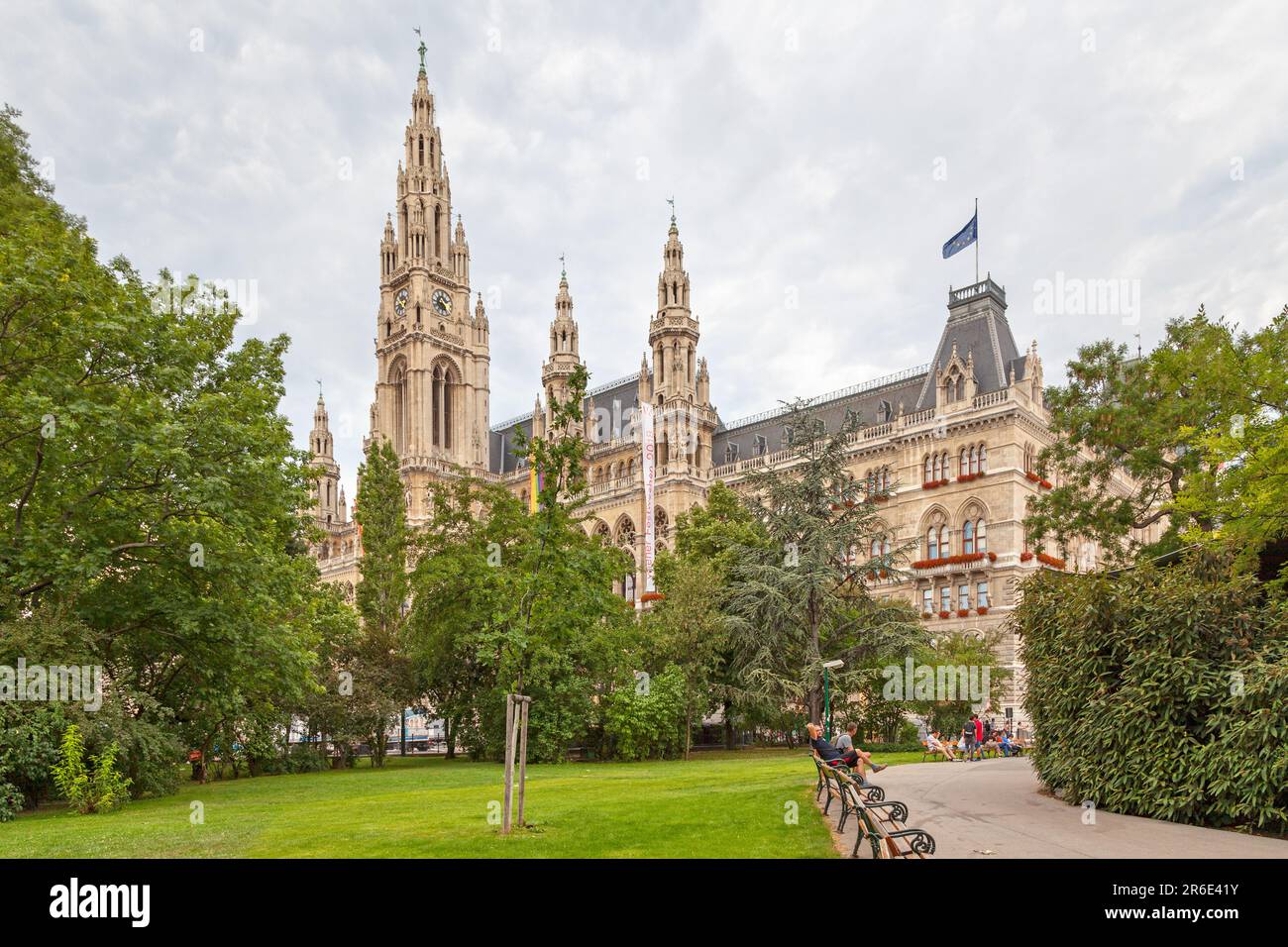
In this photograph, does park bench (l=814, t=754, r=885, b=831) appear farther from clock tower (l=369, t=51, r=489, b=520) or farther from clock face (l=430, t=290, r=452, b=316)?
clock face (l=430, t=290, r=452, b=316)

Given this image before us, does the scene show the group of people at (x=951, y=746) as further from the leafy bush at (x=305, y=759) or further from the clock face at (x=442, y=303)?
the clock face at (x=442, y=303)

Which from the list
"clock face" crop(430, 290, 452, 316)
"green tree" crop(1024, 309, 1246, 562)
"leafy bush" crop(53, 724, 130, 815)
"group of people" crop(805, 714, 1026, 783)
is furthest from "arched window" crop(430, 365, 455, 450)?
"leafy bush" crop(53, 724, 130, 815)

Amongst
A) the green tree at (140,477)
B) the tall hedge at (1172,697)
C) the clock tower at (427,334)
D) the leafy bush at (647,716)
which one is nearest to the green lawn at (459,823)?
the green tree at (140,477)

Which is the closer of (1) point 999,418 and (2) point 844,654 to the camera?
(2) point 844,654

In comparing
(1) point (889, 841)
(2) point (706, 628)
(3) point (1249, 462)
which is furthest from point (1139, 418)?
(1) point (889, 841)

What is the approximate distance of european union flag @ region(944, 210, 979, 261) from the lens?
4950cm

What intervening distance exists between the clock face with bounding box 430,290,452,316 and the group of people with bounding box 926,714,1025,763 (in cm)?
6332

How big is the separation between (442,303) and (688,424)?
33.0 meters
